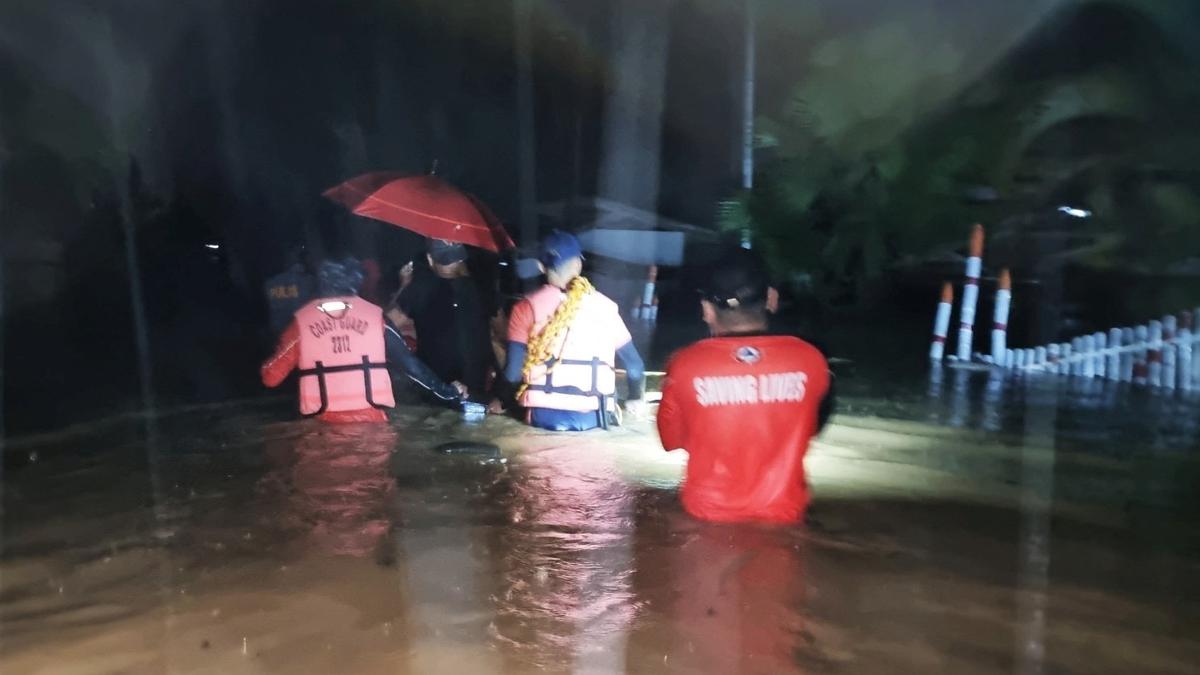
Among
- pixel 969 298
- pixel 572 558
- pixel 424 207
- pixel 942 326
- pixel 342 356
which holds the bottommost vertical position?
pixel 572 558

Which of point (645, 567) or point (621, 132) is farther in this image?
point (621, 132)

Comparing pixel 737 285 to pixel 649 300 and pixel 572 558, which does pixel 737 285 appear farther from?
pixel 649 300

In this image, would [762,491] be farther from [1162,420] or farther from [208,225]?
[208,225]

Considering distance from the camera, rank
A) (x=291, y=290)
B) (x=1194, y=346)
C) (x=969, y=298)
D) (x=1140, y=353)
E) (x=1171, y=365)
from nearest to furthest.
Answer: (x=291, y=290) < (x=1194, y=346) < (x=1171, y=365) < (x=1140, y=353) < (x=969, y=298)

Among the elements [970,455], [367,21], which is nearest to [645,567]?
[970,455]

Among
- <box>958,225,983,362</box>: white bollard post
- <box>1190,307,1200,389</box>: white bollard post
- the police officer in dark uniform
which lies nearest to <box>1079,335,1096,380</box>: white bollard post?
<box>1190,307,1200,389</box>: white bollard post

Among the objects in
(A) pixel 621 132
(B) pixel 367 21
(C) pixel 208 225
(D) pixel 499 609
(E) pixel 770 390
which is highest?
(B) pixel 367 21

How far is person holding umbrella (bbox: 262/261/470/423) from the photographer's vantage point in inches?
278

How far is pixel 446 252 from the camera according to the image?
26.3ft

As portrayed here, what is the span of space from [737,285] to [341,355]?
357 cm

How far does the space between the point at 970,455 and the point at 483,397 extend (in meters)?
3.85

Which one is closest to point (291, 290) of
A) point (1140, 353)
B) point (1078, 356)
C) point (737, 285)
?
point (737, 285)

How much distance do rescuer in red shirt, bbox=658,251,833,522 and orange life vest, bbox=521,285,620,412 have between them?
7.48ft

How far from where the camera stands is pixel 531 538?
504cm
